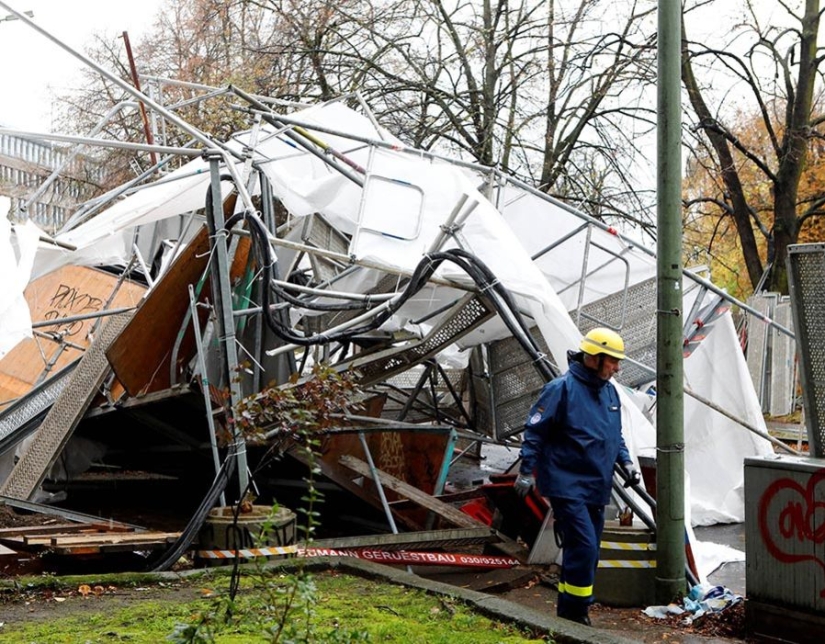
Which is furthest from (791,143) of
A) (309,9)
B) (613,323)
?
(613,323)

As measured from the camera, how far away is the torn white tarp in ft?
22.8

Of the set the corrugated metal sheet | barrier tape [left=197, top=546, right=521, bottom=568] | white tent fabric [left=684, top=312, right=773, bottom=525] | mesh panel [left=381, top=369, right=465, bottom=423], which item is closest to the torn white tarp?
barrier tape [left=197, top=546, right=521, bottom=568]

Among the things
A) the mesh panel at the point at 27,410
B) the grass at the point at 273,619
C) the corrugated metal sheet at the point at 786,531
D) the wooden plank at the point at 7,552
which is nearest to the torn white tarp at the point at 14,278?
the wooden plank at the point at 7,552

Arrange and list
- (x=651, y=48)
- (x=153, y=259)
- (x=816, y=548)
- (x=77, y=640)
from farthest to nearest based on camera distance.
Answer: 1. (x=651, y=48)
2. (x=153, y=259)
3. (x=816, y=548)
4. (x=77, y=640)

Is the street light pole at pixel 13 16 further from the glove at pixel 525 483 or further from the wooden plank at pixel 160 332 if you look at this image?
the glove at pixel 525 483

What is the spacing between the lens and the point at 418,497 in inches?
354

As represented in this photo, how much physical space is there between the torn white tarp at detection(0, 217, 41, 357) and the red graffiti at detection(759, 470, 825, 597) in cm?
474

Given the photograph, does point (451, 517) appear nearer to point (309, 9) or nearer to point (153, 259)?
point (153, 259)

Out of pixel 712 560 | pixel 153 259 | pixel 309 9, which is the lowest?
pixel 712 560

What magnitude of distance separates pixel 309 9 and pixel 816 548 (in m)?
16.5

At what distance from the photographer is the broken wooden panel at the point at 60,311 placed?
11.4 meters

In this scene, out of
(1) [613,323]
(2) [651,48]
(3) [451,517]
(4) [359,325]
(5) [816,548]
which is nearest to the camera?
(5) [816,548]

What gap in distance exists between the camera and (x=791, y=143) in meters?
20.8

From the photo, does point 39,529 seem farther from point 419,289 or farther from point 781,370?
point 781,370
